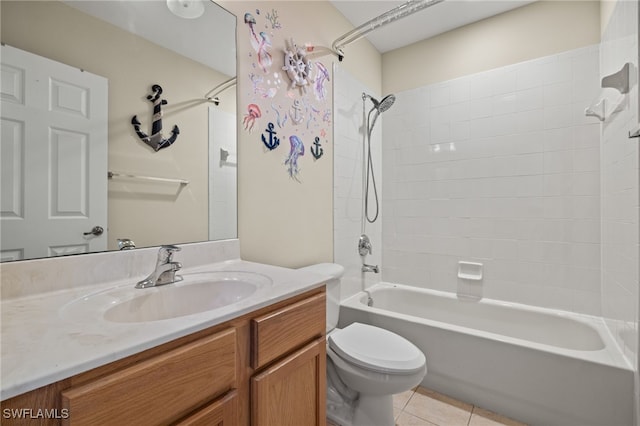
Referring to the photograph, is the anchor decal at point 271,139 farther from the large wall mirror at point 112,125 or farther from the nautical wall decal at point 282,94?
the large wall mirror at point 112,125

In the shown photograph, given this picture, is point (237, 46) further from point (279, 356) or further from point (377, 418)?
point (377, 418)

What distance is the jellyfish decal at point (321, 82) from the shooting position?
76.5 inches

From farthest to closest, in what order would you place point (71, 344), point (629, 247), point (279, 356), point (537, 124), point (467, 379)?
point (537, 124) < point (467, 379) < point (629, 247) < point (279, 356) < point (71, 344)

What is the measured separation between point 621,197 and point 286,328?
1.81 metres

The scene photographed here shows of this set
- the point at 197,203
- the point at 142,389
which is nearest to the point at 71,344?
the point at 142,389

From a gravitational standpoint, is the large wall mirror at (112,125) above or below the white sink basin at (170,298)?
above

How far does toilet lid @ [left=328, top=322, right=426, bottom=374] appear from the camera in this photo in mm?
1324

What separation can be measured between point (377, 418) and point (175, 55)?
192 cm

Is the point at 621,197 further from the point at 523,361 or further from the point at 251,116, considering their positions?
the point at 251,116

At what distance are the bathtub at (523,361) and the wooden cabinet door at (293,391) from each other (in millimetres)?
1003

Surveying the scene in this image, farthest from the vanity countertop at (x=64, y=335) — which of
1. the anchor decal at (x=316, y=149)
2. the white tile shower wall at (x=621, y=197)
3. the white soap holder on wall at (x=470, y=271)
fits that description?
the white soap holder on wall at (x=470, y=271)

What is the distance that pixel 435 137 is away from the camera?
2471mm

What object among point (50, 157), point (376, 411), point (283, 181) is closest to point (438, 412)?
point (376, 411)
